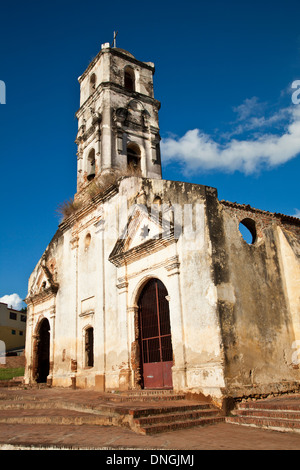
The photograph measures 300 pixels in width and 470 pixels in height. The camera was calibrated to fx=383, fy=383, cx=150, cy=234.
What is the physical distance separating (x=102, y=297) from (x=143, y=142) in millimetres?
8029

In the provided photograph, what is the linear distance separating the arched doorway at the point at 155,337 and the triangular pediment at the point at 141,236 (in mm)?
1080

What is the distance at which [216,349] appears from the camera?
28.3 ft

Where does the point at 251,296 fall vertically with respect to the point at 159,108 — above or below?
below

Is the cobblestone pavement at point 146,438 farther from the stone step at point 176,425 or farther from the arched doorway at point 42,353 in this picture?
the arched doorway at point 42,353

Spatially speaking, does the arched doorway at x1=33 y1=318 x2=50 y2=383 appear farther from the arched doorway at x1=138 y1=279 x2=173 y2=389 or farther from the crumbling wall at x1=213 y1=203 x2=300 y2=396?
the crumbling wall at x1=213 y1=203 x2=300 y2=396

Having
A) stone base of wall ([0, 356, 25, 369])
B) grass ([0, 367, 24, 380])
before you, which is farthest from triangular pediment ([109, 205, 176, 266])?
stone base of wall ([0, 356, 25, 369])

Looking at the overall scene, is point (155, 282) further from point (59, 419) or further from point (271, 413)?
point (271, 413)

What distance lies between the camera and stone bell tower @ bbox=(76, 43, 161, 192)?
669 inches

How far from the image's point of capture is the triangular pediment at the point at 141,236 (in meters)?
10.9

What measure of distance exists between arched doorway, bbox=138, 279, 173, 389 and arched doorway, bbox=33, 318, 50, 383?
838cm

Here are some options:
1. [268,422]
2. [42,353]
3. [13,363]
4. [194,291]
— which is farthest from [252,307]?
[13,363]

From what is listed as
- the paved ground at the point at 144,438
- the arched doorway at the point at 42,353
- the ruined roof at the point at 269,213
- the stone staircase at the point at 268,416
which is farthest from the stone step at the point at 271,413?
the arched doorway at the point at 42,353
